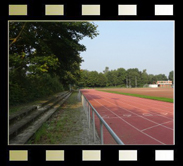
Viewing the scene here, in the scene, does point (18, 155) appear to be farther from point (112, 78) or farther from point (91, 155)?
point (112, 78)

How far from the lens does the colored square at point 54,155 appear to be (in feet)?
6.03

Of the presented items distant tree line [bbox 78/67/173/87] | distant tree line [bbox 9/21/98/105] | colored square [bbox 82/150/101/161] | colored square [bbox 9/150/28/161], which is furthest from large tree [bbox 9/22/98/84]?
distant tree line [bbox 78/67/173/87]

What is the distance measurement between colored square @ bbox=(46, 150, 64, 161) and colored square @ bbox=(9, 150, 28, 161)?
12.1 inches

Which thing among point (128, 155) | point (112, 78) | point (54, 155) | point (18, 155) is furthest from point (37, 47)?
point (112, 78)

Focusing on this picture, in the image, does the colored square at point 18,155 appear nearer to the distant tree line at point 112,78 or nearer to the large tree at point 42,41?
the large tree at point 42,41

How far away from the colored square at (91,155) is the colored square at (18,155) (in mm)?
819

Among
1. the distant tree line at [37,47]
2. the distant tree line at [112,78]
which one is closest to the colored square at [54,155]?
the distant tree line at [37,47]

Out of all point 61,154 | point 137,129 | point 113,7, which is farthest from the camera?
point 137,129

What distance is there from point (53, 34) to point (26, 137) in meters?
5.77

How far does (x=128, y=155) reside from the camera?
1814mm

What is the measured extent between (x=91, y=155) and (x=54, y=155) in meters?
0.53
